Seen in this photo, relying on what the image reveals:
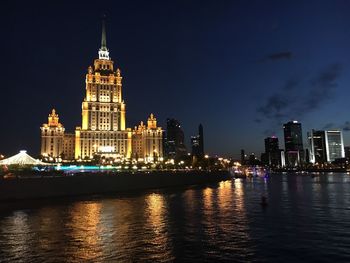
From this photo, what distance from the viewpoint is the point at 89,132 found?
530 ft

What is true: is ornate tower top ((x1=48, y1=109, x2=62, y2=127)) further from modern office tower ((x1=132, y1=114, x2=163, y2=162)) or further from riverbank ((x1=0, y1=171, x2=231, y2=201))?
riverbank ((x1=0, y1=171, x2=231, y2=201))

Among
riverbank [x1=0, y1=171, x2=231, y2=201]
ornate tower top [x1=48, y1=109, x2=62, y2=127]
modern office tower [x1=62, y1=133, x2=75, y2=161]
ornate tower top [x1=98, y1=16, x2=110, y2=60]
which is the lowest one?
riverbank [x1=0, y1=171, x2=231, y2=201]

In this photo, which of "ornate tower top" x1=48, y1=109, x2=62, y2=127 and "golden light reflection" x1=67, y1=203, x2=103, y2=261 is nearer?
"golden light reflection" x1=67, y1=203, x2=103, y2=261

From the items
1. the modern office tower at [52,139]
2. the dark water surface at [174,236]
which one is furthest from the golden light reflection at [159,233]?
the modern office tower at [52,139]

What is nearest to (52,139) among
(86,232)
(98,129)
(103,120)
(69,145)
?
(69,145)

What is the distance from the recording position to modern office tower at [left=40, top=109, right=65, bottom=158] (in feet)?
535

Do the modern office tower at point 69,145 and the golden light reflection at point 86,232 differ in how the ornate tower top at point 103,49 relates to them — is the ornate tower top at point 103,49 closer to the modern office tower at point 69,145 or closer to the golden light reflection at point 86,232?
the modern office tower at point 69,145

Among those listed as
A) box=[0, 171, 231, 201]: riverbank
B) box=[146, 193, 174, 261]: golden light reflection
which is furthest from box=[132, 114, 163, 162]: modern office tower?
box=[146, 193, 174, 261]: golden light reflection

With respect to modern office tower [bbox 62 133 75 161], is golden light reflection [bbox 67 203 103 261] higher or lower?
lower

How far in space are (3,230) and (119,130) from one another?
476ft

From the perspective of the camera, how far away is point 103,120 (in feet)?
545

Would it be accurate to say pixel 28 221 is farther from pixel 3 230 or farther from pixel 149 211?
pixel 149 211

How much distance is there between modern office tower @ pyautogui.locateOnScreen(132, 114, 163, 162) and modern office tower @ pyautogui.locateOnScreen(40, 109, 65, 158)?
36.9 m

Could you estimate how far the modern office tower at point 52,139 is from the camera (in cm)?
16312
